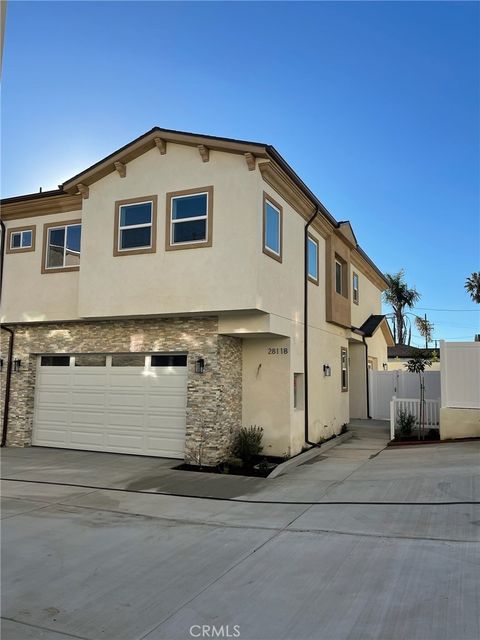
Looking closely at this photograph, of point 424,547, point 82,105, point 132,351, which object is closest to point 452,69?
point 82,105

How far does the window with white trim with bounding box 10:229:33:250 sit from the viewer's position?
46.6ft

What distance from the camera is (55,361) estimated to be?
13789 millimetres

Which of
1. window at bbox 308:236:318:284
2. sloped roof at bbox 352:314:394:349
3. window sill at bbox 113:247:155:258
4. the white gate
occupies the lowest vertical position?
the white gate

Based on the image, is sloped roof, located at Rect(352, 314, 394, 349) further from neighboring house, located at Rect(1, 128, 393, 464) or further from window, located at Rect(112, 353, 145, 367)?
window, located at Rect(112, 353, 145, 367)

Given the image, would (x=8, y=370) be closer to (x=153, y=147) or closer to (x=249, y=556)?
(x=153, y=147)

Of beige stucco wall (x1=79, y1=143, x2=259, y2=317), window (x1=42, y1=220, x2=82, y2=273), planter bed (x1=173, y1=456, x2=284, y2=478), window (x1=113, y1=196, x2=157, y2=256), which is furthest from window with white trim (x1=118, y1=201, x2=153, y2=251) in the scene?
planter bed (x1=173, y1=456, x2=284, y2=478)

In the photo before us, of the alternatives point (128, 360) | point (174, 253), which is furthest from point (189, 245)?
point (128, 360)

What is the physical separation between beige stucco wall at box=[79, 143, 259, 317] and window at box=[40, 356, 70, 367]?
7.07 ft

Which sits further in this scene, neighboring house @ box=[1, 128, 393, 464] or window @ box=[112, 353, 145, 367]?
window @ box=[112, 353, 145, 367]

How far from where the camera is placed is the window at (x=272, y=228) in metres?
10.9

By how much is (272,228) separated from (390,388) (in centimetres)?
1038

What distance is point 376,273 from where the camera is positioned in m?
22.7

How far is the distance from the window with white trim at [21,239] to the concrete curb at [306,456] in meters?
9.48

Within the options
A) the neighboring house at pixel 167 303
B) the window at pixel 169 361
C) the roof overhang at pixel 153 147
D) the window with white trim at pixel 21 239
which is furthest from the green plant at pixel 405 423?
the window with white trim at pixel 21 239
